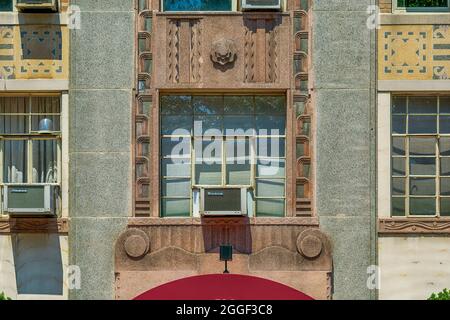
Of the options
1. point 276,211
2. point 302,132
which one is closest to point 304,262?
point 276,211

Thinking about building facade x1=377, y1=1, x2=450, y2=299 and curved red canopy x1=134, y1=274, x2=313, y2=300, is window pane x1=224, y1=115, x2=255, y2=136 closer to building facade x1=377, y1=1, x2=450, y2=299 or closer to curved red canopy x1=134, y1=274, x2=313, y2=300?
building facade x1=377, y1=1, x2=450, y2=299

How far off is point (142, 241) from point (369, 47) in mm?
5772

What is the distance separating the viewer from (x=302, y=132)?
19.8 m

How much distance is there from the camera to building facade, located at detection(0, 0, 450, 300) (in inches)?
768

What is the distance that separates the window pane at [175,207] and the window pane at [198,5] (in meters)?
3.77

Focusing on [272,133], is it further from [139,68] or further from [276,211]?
[139,68]

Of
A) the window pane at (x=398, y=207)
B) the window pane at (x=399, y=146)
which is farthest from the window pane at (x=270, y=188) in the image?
the window pane at (x=399, y=146)

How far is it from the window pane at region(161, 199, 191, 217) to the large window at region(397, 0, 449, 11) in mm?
5696

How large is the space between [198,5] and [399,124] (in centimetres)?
459

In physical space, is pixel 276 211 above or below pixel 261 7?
below

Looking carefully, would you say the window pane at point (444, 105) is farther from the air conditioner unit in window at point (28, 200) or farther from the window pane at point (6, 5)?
the window pane at point (6, 5)

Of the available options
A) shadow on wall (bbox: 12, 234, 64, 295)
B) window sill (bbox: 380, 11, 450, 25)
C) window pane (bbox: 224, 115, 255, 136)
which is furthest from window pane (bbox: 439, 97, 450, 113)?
shadow on wall (bbox: 12, 234, 64, 295)

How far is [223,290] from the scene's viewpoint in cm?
1914
